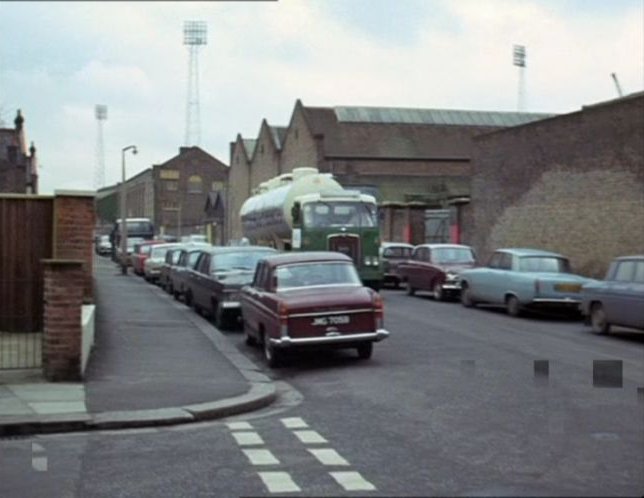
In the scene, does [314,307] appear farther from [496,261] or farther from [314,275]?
[496,261]

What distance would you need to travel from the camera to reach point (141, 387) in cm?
1218

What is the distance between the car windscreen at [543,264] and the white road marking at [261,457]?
49.9 ft

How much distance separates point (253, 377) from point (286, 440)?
4284mm

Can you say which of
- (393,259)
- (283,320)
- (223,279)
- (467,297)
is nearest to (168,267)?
(393,259)

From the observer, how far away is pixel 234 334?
19.4 metres

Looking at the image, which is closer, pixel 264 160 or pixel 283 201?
Answer: pixel 283 201

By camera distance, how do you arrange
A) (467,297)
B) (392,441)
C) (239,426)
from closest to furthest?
1. (392,441)
2. (239,426)
3. (467,297)

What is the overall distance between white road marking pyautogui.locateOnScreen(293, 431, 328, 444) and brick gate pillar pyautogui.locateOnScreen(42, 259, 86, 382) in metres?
4.04

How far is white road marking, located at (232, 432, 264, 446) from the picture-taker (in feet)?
30.2

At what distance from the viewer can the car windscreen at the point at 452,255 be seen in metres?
28.4

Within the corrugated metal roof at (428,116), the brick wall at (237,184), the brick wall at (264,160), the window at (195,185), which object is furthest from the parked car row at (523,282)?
the window at (195,185)

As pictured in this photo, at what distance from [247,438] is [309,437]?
591 millimetres

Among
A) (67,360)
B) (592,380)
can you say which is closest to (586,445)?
(592,380)

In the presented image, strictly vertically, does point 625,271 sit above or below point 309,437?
above
